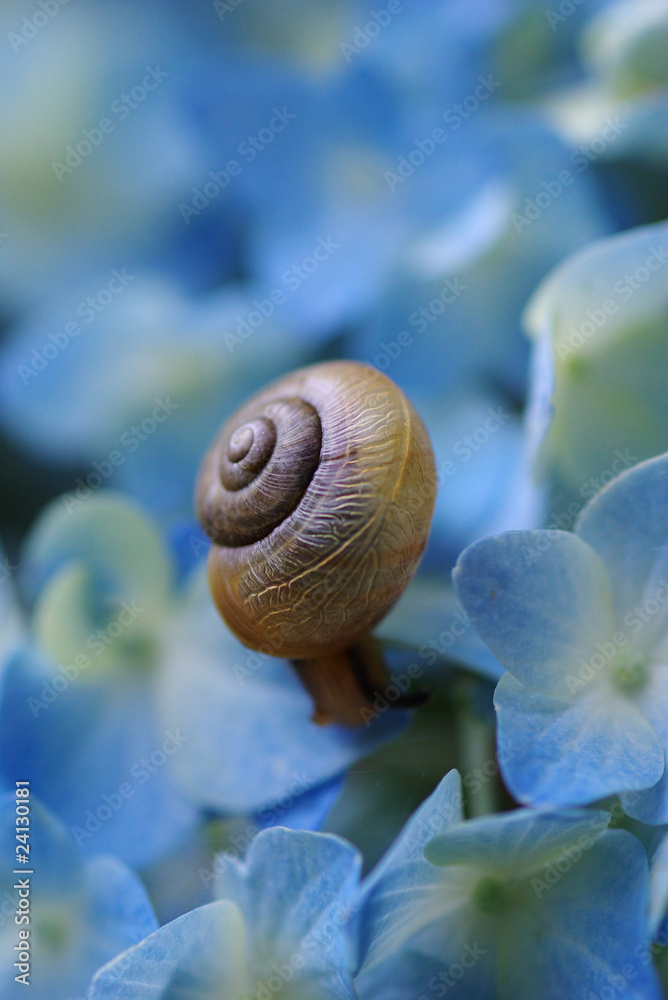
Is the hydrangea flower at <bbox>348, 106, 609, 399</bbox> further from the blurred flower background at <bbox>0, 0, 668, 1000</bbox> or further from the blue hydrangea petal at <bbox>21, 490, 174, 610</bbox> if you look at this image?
the blue hydrangea petal at <bbox>21, 490, 174, 610</bbox>

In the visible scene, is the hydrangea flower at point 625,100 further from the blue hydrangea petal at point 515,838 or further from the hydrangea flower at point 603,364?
the blue hydrangea petal at point 515,838

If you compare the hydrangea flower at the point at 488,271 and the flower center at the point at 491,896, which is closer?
the flower center at the point at 491,896

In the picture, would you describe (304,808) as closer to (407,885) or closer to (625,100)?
(407,885)

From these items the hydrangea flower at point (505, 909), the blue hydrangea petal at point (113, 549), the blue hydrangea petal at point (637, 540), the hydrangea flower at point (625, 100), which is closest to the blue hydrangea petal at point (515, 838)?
the hydrangea flower at point (505, 909)

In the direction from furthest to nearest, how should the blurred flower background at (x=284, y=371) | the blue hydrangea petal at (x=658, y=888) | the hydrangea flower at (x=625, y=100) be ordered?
the hydrangea flower at (x=625, y=100) < the blurred flower background at (x=284, y=371) < the blue hydrangea petal at (x=658, y=888)

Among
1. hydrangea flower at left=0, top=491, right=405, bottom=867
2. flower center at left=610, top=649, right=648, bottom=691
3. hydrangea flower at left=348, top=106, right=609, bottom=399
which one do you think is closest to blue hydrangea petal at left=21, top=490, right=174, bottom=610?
hydrangea flower at left=0, top=491, right=405, bottom=867

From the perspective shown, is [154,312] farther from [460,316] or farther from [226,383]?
[460,316]

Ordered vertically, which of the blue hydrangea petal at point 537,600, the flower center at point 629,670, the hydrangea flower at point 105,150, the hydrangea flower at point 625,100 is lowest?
the flower center at point 629,670
